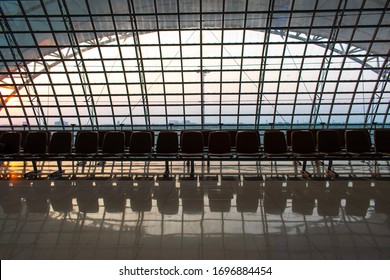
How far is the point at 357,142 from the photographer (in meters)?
7.18

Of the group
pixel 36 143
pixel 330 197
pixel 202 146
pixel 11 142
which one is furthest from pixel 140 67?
pixel 330 197

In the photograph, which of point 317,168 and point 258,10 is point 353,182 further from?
point 258,10

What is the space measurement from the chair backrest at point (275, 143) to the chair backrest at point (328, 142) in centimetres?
101

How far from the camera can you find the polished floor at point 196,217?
3.04 metres

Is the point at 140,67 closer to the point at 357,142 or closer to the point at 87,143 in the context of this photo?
the point at 87,143

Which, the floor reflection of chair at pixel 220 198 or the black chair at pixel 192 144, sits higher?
the black chair at pixel 192 144

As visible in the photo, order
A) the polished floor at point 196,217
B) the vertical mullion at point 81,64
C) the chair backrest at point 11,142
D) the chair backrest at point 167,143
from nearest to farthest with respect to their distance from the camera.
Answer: the polished floor at point 196,217 → the chair backrest at point 167,143 → the chair backrest at point 11,142 → the vertical mullion at point 81,64

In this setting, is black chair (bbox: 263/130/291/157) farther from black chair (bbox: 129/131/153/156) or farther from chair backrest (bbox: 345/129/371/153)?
black chair (bbox: 129/131/153/156)

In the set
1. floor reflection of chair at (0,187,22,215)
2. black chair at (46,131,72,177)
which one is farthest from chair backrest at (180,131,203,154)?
floor reflection of chair at (0,187,22,215)

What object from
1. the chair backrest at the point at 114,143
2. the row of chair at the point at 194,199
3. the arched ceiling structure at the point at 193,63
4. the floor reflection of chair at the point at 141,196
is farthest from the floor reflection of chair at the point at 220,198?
the arched ceiling structure at the point at 193,63

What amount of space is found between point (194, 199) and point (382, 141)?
575cm

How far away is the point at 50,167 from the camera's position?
7891 millimetres

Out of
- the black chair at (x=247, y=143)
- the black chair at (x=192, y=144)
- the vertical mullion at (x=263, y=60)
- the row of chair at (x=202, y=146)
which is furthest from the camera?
the vertical mullion at (x=263, y=60)

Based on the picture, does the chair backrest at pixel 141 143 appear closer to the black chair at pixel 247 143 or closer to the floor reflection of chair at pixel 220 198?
the black chair at pixel 247 143
